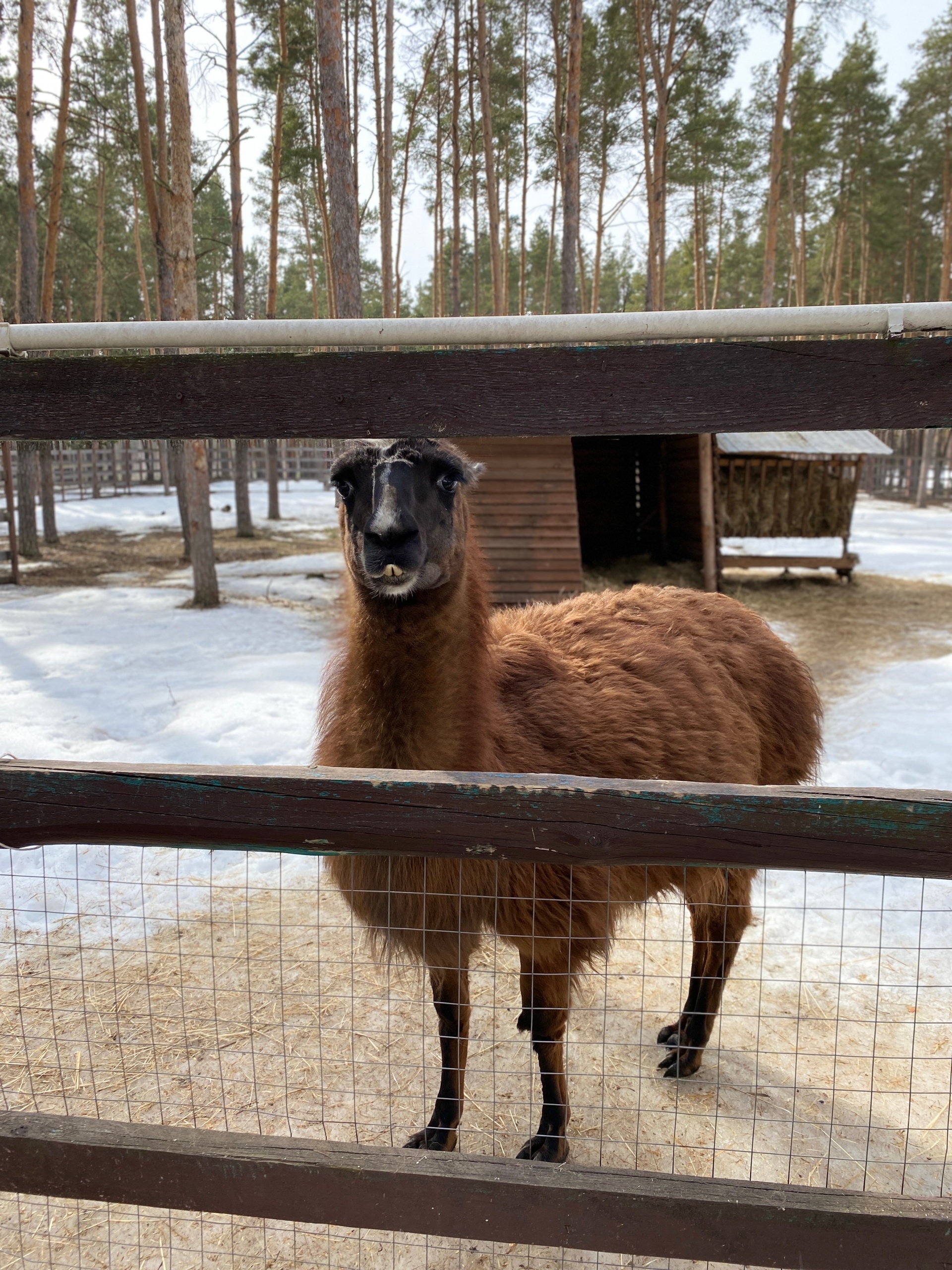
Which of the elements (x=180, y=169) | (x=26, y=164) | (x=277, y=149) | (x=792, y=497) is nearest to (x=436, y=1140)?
(x=180, y=169)

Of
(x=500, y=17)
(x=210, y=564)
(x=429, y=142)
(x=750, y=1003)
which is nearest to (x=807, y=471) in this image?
(x=210, y=564)

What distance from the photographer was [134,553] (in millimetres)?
15672

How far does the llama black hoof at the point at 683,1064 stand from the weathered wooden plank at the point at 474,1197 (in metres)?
1.58

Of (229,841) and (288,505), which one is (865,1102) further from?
(288,505)

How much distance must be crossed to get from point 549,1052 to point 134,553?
15.1 m

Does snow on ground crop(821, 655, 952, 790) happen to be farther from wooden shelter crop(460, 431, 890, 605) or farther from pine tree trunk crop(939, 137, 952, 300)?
pine tree trunk crop(939, 137, 952, 300)

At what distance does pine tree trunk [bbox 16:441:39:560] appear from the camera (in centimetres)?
1328

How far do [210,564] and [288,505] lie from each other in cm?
1700

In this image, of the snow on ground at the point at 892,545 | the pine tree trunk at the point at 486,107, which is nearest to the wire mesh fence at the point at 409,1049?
the snow on ground at the point at 892,545

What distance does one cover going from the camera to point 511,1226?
1604 millimetres

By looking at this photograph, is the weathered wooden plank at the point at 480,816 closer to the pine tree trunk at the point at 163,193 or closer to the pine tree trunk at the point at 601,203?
the pine tree trunk at the point at 163,193

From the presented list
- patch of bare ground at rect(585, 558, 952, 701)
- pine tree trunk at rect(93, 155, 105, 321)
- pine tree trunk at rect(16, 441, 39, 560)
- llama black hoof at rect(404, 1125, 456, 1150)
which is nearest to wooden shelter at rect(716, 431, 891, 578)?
patch of bare ground at rect(585, 558, 952, 701)

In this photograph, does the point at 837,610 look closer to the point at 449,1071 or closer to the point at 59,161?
the point at 449,1071

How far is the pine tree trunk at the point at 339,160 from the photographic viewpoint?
789 cm
